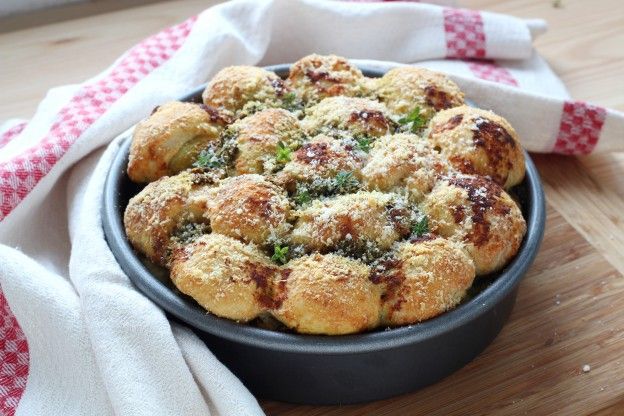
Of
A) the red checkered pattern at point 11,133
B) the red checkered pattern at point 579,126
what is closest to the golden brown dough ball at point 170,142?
the red checkered pattern at point 11,133

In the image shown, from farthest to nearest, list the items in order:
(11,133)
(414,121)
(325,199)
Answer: (11,133) < (414,121) < (325,199)

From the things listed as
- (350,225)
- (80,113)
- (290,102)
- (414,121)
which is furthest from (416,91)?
(80,113)

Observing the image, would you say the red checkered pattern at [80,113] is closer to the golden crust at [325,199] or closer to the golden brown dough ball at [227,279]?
the golden crust at [325,199]

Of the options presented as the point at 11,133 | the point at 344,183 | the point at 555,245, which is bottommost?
the point at 555,245

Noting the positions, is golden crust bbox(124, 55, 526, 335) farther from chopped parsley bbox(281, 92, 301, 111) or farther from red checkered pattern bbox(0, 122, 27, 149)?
red checkered pattern bbox(0, 122, 27, 149)

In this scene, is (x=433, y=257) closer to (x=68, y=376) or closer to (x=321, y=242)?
(x=321, y=242)

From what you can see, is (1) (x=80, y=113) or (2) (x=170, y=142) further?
(1) (x=80, y=113)

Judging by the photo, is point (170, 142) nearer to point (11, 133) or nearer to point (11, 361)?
point (11, 361)
